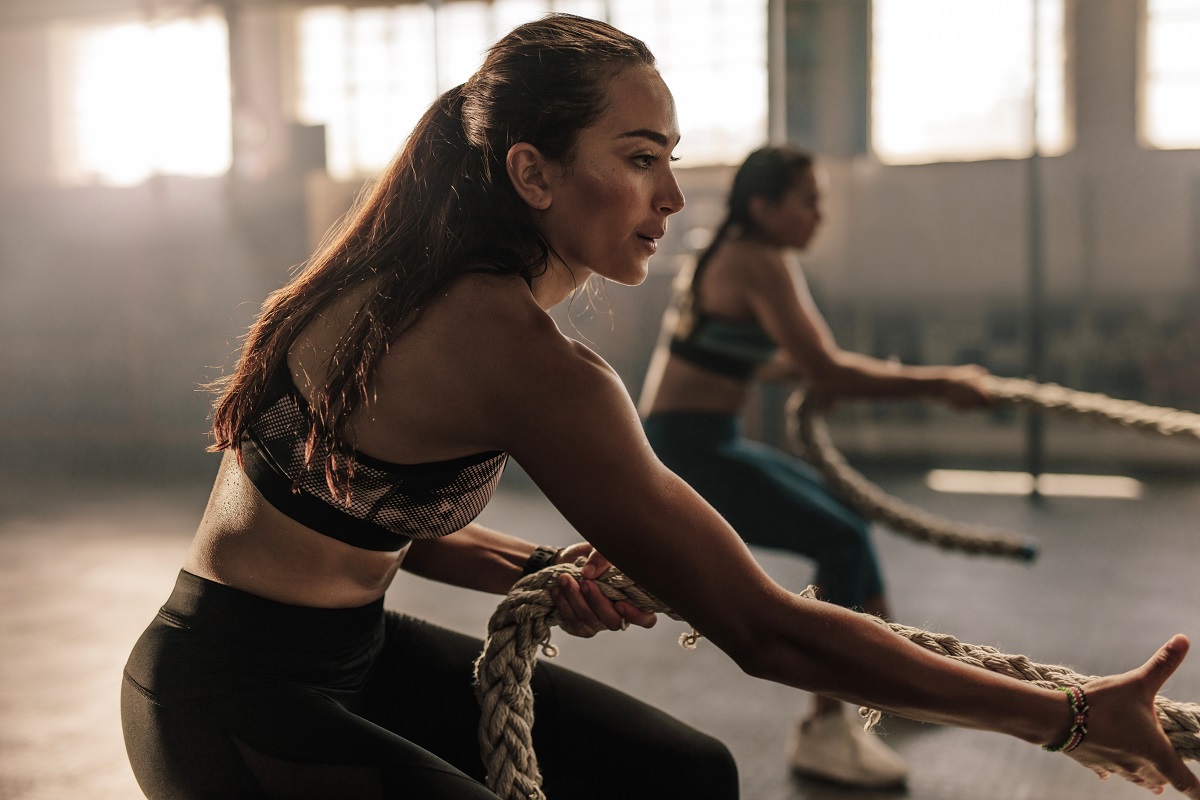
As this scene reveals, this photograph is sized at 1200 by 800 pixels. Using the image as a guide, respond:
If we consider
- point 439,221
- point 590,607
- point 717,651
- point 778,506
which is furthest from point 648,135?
point 717,651

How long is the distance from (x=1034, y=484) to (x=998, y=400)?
3359 mm

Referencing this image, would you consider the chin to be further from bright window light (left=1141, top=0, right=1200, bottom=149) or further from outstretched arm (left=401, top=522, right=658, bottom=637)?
bright window light (left=1141, top=0, right=1200, bottom=149)

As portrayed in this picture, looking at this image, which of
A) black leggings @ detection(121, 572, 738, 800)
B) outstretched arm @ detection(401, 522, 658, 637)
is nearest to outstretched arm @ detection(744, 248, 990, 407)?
outstretched arm @ detection(401, 522, 658, 637)

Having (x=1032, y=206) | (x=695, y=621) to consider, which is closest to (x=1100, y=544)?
(x=1032, y=206)

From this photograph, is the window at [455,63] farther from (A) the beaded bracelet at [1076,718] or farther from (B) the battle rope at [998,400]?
(A) the beaded bracelet at [1076,718]

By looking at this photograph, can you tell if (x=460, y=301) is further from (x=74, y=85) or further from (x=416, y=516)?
(x=74, y=85)

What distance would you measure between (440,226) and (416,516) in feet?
0.89

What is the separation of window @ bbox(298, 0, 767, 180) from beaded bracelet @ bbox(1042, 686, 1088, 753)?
17.9ft

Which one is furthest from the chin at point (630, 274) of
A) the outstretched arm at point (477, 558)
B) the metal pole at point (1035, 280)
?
the metal pole at point (1035, 280)

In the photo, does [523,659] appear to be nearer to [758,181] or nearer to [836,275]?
[758,181]

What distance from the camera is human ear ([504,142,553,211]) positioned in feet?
3.66

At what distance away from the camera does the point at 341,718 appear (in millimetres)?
1091

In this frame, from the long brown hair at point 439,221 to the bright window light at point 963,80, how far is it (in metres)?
5.26

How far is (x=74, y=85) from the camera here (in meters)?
8.02
